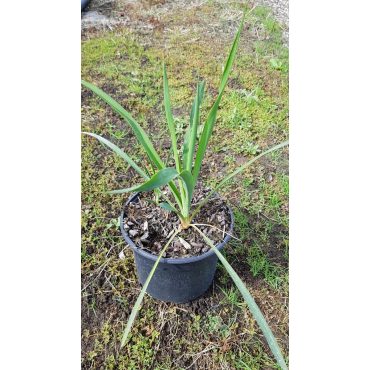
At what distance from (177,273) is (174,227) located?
0.15 m

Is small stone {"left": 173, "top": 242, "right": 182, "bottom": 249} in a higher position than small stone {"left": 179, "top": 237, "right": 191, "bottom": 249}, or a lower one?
lower

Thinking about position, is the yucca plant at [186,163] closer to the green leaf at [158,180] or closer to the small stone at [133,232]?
the green leaf at [158,180]

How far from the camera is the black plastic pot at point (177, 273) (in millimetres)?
896

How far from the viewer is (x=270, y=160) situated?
1.66 metres

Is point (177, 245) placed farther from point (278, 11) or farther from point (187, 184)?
point (278, 11)

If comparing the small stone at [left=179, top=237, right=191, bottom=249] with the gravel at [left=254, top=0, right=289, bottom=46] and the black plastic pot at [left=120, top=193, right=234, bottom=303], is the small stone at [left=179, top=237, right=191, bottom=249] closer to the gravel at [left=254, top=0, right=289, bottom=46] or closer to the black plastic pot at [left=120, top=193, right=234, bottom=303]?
the black plastic pot at [left=120, top=193, right=234, bottom=303]

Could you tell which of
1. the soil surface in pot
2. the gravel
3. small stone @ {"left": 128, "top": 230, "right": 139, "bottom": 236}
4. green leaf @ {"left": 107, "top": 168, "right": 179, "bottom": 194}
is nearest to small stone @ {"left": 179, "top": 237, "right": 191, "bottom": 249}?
the soil surface in pot

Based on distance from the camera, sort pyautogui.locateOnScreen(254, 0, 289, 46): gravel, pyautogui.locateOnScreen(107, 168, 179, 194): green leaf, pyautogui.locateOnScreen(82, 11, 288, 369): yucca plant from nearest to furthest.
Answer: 1. pyautogui.locateOnScreen(107, 168, 179, 194): green leaf
2. pyautogui.locateOnScreen(82, 11, 288, 369): yucca plant
3. pyautogui.locateOnScreen(254, 0, 289, 46): gravel

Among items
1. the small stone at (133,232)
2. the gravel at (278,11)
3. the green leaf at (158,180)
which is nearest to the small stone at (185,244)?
the small stone at (133,232)

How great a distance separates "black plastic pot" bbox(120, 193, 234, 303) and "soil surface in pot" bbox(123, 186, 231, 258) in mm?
28

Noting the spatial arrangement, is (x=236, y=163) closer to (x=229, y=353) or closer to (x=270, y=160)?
(x=270, y=160)

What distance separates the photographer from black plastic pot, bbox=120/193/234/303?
35.3 inches

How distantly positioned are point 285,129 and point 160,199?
110 centimetres

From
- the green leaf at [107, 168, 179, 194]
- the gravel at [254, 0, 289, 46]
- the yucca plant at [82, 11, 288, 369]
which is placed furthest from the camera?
the gravel at [254, 0, 289, 46]
